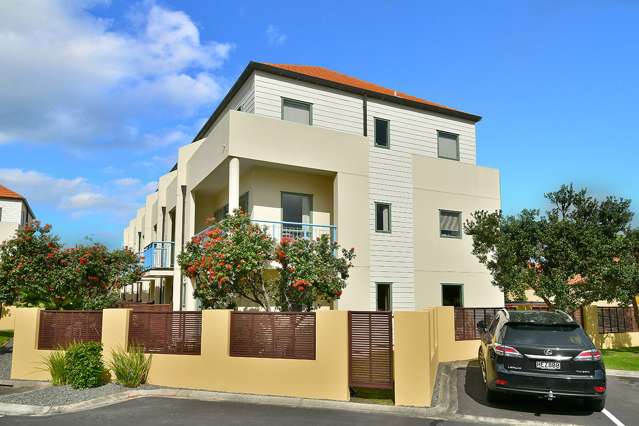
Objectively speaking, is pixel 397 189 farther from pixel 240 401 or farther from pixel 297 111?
pixel 240 401

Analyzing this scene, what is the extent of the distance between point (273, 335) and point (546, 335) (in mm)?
5327

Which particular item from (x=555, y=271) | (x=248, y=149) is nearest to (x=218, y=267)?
(x=248, y=149)

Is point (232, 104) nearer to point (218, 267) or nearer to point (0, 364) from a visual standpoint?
point (218, 267)

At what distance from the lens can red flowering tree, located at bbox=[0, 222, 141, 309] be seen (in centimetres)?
1680

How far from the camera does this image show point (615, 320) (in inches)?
787

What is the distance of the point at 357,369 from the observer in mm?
10195

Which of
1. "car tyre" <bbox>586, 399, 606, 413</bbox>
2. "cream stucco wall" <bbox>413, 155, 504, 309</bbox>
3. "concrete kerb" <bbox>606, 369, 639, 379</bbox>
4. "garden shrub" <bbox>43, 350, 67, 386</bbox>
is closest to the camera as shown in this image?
"car tyre" <bbox>586, 399, 606, 413</bbox>

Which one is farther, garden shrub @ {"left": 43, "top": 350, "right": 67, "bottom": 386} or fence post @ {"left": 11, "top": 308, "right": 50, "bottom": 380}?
fence post @ {"left": 11, "top": 308, "right": 50, "bottom": 380}

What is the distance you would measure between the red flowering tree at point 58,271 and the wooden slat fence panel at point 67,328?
12.6ft

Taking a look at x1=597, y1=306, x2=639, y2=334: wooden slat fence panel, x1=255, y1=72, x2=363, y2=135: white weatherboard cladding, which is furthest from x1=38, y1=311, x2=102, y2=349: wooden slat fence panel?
x1=597, y1=306, x2=639, y2=334: wooden slat fence panel

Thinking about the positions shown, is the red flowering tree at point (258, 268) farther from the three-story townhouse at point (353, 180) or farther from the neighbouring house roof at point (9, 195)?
the neighbouring house roof at point (9, 195)

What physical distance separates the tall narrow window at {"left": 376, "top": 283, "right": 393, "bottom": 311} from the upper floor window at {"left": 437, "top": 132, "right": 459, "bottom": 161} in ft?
19.9

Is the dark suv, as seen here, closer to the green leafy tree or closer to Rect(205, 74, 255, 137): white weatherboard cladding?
the green leafy tree

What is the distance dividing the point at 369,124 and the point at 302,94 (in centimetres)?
286
